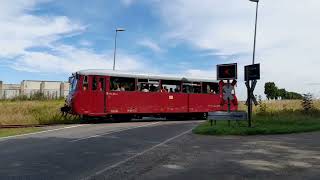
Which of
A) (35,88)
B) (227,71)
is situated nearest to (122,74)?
(227,71)

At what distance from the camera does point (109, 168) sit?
11406 millimetres

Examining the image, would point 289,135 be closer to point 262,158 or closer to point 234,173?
point 262,158

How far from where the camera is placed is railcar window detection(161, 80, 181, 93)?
33378 millimetres

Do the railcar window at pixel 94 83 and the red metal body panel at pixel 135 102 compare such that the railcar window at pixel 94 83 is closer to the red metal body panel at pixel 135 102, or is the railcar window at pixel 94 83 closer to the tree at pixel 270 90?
the red metal body panel at pixel 135 102

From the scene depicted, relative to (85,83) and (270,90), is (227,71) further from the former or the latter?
(270,90)

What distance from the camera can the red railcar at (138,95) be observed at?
29.7 metres

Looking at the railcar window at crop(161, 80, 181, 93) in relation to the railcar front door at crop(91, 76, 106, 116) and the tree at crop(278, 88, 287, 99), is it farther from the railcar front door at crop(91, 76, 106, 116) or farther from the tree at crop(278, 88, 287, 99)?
the tree at crop(278, 88, 287, 99)

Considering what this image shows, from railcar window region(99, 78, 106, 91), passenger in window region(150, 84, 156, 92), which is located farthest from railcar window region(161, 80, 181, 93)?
railcar window region(99, 78, 106, 91)

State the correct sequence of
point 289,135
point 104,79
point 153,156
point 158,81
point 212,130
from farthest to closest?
point 158,81
point 104,79
point 212,130
point 289,135
point 153,156

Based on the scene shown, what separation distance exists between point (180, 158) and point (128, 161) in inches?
55.6

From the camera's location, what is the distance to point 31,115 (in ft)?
115

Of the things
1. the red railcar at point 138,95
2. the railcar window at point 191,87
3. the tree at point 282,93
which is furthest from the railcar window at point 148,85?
the tree at point 282,93

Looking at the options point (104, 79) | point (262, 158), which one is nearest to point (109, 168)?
point (262, 158)

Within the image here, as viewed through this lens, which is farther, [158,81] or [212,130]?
[158,81]
